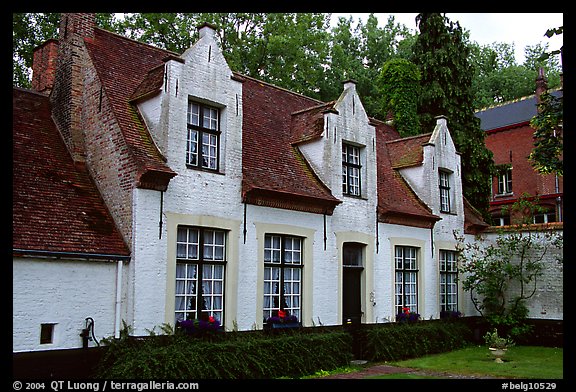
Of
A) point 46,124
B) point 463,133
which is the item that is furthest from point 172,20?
point 46,124

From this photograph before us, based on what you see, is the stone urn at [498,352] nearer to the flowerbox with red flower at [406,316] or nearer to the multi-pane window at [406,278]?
the flowerbox with red flower at [406,316]

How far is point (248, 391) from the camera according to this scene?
1155 centimetres

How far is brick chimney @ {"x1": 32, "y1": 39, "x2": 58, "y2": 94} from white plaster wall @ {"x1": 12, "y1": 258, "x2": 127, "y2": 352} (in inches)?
224

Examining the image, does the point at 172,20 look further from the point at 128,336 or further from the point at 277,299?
the point at 128,336

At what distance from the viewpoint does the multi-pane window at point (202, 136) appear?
13148 mm

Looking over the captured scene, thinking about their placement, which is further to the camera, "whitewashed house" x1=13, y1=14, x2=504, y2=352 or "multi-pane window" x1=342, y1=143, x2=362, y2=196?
"multi-pane window" x1=342, y1=143, x2=362, y2=196

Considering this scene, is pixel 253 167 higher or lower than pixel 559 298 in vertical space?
higher

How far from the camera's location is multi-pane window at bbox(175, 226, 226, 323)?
40.4 feet

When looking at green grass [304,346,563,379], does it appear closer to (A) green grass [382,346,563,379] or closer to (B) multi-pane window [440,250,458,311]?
(A) green grass [382,346,563,379]

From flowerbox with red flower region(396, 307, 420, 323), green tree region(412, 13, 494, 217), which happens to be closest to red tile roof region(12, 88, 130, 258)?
flowerbox with red flower region(396, 307, 420, 323)

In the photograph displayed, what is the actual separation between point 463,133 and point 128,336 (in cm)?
1729

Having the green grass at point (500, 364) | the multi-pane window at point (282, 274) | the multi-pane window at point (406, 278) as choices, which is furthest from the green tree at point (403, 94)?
the multi-pane window at point (282, 274)

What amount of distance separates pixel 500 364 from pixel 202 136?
381 inches

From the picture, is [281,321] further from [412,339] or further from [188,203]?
[412,339]
